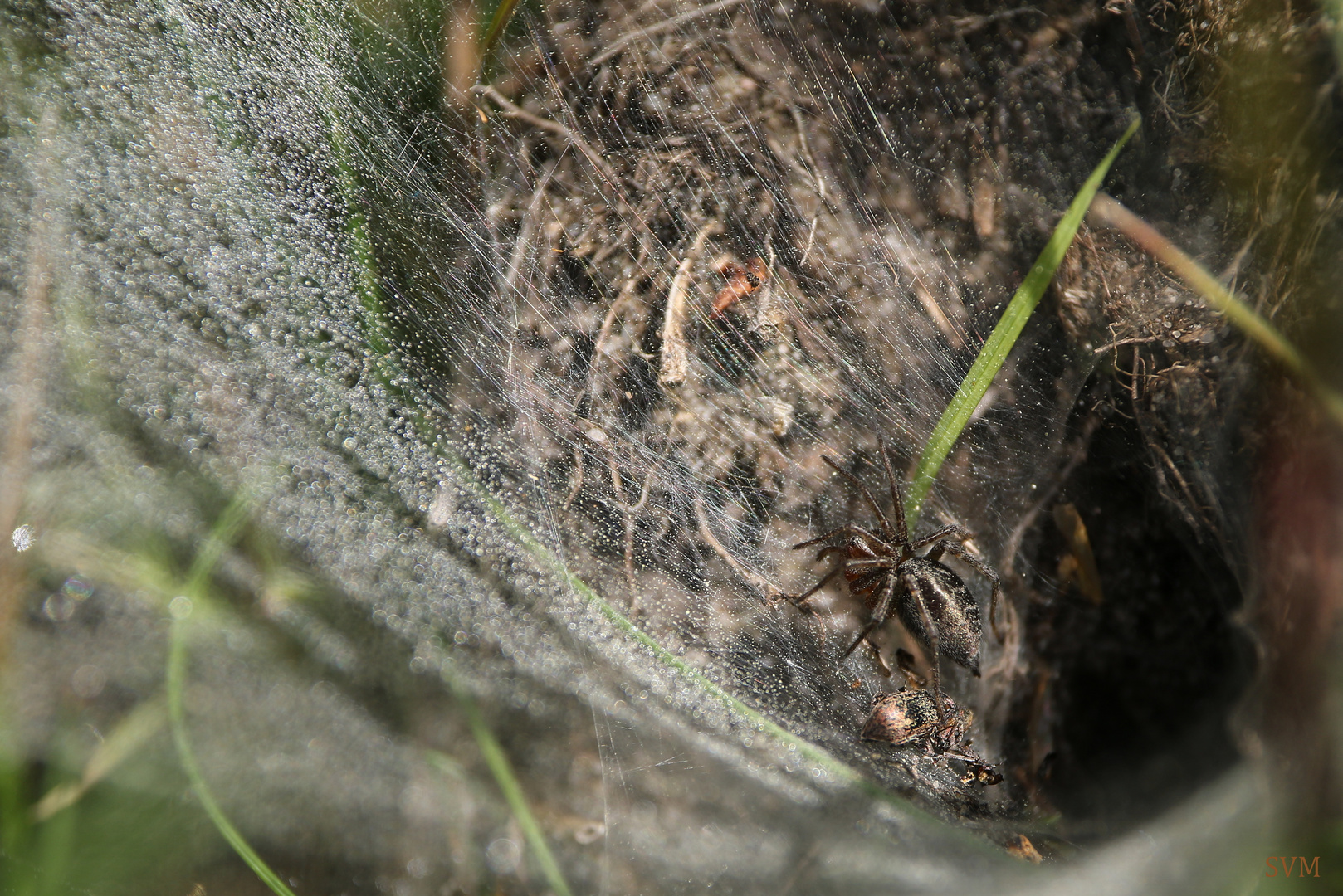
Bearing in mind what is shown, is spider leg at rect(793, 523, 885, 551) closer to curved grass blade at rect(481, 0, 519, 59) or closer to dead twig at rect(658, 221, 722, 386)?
dead twig at rect(658, 221, 722, 386)

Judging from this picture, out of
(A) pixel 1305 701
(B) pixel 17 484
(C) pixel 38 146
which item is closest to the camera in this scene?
(C) pixel 38 146

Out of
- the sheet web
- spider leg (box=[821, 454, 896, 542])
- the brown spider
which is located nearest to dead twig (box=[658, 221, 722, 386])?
the sheet web

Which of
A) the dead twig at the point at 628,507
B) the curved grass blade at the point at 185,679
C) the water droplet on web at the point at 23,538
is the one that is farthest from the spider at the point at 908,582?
the water droplet on web at the point at 23,538

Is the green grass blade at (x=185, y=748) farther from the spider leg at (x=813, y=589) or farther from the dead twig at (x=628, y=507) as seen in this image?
the spider leg at (x=813, y=589)

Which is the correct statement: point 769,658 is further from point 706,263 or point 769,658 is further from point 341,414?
point 341,414

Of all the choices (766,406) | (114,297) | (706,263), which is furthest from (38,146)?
(766,406)
